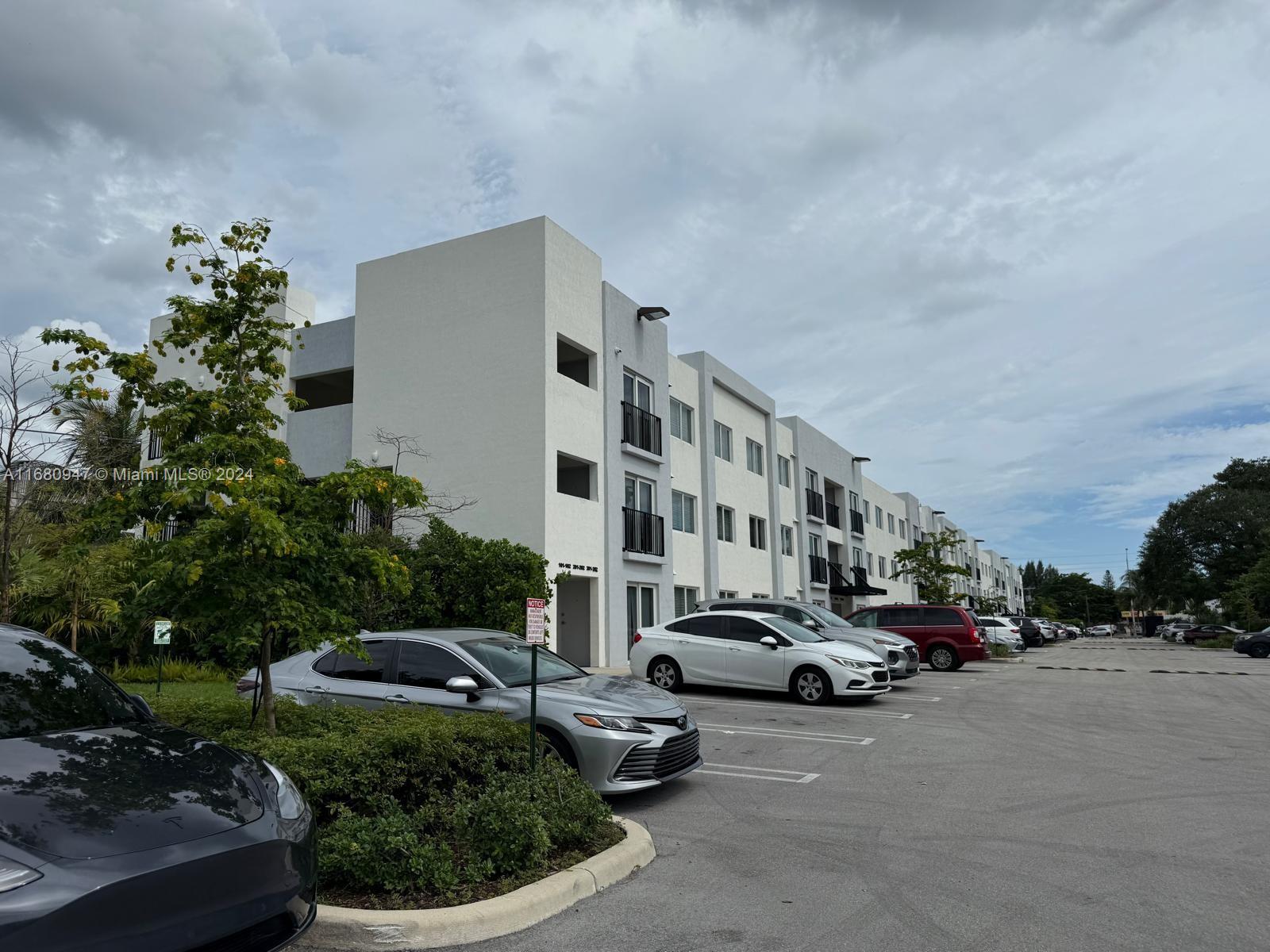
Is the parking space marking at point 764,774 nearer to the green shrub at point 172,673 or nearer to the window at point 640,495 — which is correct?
the green shrub at point 172,673

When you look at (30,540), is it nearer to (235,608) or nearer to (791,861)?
(235,608)

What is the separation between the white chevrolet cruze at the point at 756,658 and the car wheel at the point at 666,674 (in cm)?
1

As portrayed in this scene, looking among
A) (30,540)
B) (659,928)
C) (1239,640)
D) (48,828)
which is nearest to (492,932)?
(659,928)

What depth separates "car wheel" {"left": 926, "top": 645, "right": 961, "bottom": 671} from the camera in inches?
972

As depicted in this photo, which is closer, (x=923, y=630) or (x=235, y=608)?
(x=235, y=608)

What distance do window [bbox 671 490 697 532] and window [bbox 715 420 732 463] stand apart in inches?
110

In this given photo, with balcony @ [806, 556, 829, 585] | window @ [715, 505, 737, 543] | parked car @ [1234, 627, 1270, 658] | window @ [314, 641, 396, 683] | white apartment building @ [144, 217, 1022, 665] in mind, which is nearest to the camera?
window @ [314, 641, 396, 683]

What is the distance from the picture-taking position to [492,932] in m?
4.61

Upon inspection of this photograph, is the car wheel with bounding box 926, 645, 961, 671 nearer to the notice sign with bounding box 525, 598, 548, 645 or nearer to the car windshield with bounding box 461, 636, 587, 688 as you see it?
the car windshield with bounding box 461, 636, 587, 688

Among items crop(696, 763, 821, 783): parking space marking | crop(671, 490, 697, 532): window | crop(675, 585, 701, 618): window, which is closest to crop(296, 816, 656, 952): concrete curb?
crop(696, 763, 821, 783): parking space marking

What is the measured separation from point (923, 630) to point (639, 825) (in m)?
19.9

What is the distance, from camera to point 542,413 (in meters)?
20.5

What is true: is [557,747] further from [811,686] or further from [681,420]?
[681,420]

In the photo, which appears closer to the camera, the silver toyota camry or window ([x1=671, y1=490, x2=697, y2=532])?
the silver toyota camry
